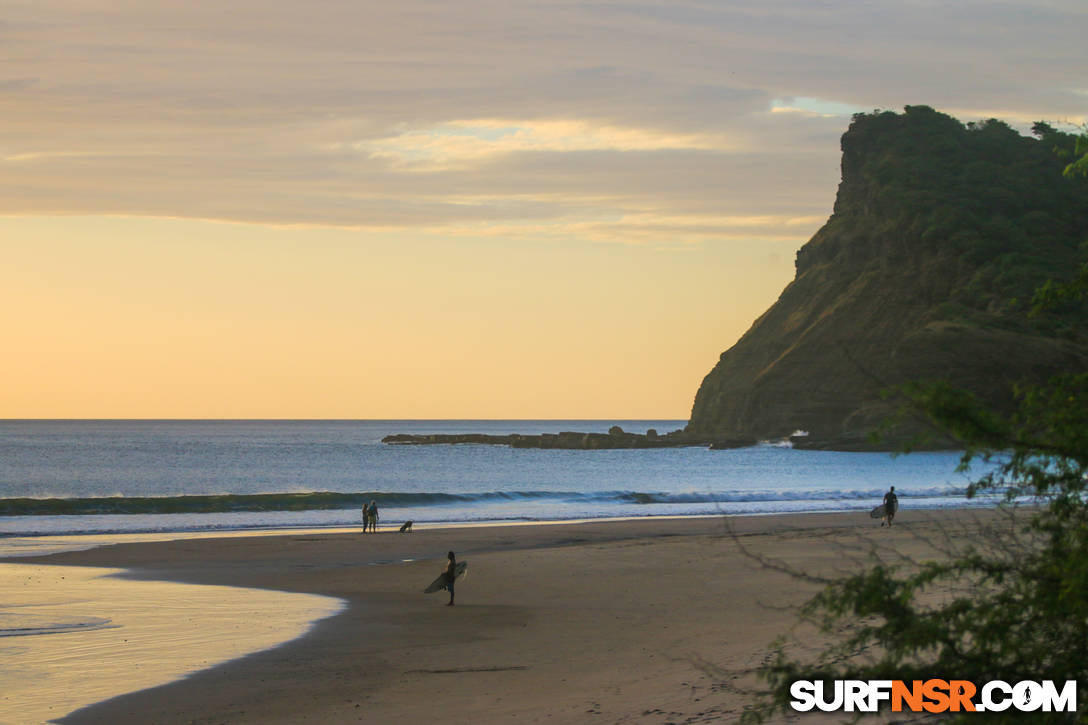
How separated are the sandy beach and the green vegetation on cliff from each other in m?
86.6

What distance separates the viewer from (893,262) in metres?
136

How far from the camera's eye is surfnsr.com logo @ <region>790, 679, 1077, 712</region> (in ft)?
16.3

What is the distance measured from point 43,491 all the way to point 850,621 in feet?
217

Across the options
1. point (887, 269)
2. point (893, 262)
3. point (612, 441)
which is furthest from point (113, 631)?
point (612, 441)

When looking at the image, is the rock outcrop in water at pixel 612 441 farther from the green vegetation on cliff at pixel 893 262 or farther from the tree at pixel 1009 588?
the tree at pixel 1009 588

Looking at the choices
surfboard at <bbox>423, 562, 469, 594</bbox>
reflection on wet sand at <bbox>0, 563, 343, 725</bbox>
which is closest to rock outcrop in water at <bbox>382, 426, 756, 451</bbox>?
surfboard at <bbox>423, 562, 469, 594</bbox>

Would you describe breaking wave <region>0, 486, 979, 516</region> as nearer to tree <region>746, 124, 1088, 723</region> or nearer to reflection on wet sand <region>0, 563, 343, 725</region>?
reflection on wet sand <region>0, 563, 343, 725</region>

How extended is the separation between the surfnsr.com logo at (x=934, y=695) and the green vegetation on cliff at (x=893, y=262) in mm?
105845

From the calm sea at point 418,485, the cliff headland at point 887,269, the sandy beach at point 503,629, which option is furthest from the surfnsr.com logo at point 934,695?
the cliff headland at point 887,269

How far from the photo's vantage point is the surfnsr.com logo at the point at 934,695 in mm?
4973

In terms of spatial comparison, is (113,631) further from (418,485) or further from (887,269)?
(887,269)

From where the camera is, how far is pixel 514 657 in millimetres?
14273

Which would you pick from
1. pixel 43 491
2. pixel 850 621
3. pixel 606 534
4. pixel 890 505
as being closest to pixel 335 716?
pixel 850 621

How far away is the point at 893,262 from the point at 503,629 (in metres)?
128
